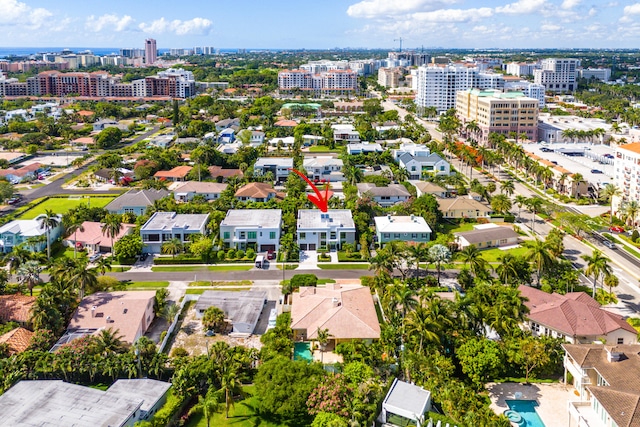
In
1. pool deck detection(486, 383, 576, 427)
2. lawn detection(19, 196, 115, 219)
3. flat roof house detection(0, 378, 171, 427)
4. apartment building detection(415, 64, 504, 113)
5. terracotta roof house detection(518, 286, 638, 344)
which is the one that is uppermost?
apartment building detection(415, 64, 504, 113)

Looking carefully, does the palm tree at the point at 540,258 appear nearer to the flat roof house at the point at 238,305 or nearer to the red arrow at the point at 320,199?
the flat roof house at the point at 238,305

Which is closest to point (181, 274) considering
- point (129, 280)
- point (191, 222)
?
point (129, 280)

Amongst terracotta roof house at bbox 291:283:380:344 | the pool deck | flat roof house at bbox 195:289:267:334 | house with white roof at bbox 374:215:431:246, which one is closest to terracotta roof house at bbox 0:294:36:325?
flat roof house at bbox 195:289:267:334

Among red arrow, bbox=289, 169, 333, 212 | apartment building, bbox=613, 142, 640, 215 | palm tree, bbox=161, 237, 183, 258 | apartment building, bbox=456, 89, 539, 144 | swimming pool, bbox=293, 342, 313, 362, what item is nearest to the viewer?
swimming pool, bbox=293, 342, 313, 362

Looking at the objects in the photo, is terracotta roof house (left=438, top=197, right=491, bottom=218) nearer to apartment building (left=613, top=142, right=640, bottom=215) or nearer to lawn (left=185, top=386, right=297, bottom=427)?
apartment building (left=613, top=142, right=640, bottom=215)

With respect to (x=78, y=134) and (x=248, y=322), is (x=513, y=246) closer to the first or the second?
(x=248, y=322)

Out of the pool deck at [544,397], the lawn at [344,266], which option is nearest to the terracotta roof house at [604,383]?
the pool deck at [544,397]
